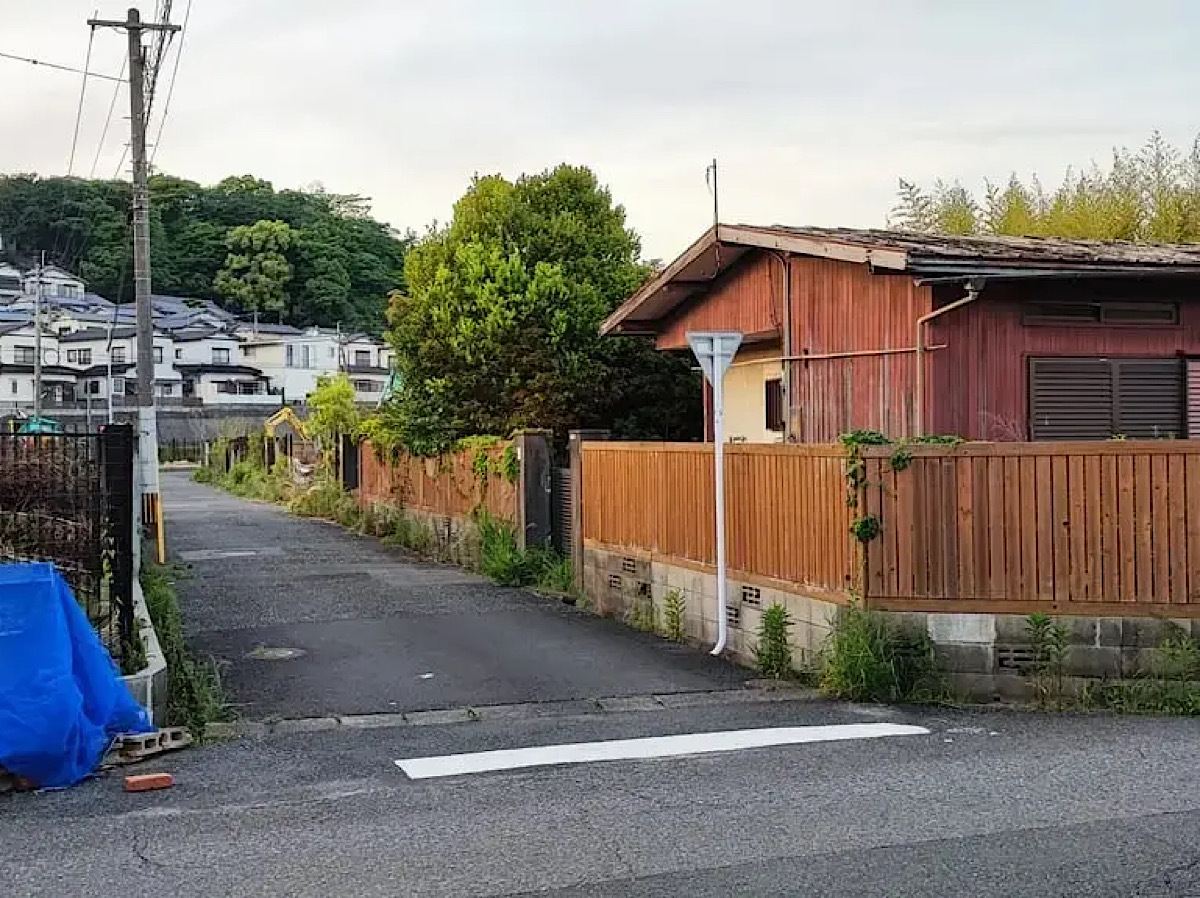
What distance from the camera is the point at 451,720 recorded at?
8695mm

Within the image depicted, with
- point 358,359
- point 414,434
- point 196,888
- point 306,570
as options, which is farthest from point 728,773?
point 358,359

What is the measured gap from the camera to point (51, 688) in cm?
676

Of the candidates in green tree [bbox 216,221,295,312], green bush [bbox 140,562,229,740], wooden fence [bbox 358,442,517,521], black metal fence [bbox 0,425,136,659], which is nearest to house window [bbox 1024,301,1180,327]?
wooden fence [bbox 358,442,517,521]

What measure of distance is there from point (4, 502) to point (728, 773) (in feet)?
16.9

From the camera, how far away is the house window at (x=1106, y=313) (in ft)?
39.3

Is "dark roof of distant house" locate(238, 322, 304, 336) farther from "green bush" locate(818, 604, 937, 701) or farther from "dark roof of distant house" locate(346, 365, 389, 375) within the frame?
"green bush" locate(818, 604, 937, 701)

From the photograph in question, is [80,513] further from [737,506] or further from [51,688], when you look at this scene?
[737,506]

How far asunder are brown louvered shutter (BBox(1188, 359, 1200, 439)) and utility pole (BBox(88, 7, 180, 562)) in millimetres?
14141

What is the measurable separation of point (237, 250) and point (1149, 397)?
7598 centimetres

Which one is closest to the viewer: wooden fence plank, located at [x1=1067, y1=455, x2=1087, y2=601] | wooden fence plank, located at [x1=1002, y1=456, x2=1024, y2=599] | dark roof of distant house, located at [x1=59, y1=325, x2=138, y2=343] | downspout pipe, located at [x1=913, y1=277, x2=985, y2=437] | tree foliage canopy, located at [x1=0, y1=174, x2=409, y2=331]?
wooden fence plank, located at [x1=1067, y1=455, x2=1087, y2=601]

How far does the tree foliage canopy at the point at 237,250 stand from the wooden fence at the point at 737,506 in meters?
67.1

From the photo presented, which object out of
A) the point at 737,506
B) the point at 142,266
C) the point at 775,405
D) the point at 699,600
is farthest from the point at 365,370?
the point at 737,506

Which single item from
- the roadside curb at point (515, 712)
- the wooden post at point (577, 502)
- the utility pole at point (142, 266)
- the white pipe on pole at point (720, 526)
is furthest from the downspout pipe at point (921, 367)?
the utility pole at point (142, 266)

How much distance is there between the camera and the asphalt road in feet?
16.8
